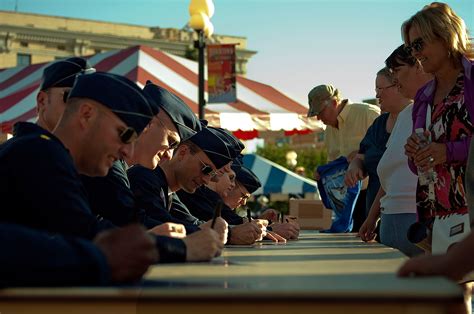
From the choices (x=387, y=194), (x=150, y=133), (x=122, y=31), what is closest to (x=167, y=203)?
(x=150, y=133)

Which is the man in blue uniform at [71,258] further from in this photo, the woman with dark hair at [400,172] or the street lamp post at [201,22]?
the street lamp post at [201,22]

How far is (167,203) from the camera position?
4.46m

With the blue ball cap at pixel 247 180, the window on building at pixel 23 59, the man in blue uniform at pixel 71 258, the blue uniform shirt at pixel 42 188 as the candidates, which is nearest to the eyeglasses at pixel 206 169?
the blue uniform shirt at pixel 42 188

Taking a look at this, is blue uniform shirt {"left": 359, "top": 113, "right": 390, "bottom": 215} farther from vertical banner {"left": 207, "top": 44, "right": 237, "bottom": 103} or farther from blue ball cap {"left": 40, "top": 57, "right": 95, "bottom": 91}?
vertical banner {"left": 207, "top": 44, "right": 237, "bottom": 103}

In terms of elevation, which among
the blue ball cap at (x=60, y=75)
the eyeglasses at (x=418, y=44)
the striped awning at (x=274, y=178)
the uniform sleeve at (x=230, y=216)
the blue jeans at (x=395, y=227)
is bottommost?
the striped awning at (x=274, y=178)

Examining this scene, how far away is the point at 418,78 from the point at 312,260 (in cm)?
246

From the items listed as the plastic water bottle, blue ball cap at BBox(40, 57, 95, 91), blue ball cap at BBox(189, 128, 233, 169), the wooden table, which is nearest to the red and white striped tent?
blue ball cap at BBox(189, 128, 233, 169)

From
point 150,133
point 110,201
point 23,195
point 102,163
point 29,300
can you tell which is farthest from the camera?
point 150,133

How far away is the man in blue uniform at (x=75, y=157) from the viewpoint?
85.4 inches

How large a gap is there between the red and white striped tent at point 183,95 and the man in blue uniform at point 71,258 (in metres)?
11.3

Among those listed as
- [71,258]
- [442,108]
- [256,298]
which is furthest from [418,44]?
[256,298]

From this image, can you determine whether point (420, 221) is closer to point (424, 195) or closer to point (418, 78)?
point (424, 195)

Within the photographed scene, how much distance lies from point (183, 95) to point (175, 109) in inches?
409

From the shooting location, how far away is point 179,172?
4660mm
